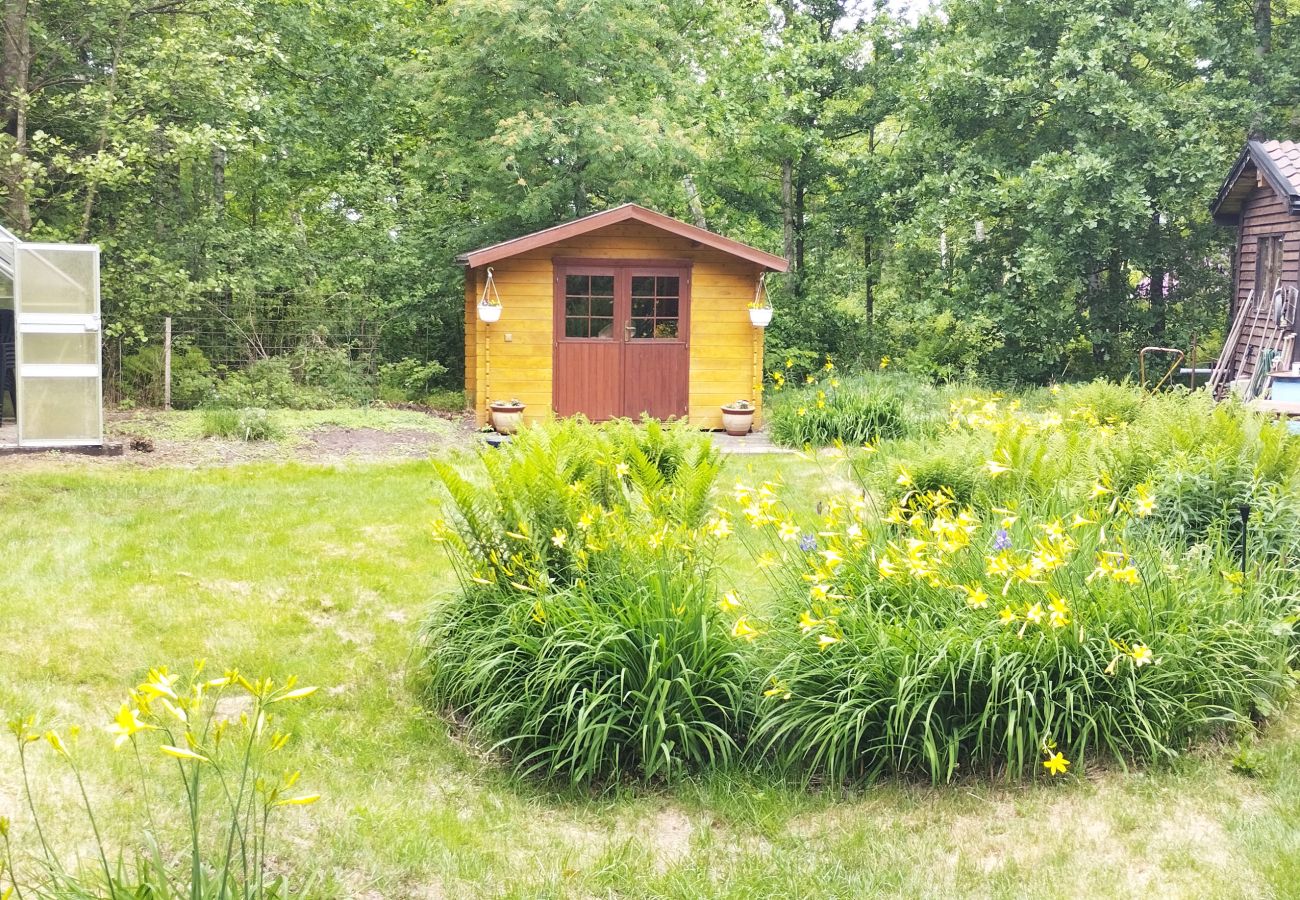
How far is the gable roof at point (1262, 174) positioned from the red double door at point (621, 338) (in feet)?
20.9

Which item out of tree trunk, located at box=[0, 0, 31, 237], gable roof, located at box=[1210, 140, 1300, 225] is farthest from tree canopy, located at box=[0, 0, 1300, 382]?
gable roof, located at box=[1210, 140, 1300, 225]

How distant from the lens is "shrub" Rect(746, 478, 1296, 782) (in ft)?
11.0

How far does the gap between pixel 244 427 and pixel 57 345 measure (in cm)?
163

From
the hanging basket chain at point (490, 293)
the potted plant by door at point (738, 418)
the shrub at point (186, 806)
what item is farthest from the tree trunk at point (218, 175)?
the shrub at point (186, 806)

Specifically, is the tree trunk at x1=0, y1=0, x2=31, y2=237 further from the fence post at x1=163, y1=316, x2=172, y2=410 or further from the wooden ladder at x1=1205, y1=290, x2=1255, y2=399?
the wooden ladder at x1=1205, y1=290, x2=1255, y2=399

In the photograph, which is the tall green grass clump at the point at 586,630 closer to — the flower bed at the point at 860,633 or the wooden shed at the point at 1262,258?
the flower bed at the point at 860,633

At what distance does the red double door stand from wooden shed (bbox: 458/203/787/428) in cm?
1

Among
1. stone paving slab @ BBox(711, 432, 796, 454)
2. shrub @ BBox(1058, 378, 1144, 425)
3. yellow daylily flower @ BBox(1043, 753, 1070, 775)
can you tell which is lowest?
yellow daylily flower @ BBox(1043, 753, 1070, 775)

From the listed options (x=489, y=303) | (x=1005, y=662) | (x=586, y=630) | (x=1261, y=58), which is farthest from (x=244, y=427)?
(x=1261, y=58)

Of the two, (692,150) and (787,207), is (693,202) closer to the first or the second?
(787,207)

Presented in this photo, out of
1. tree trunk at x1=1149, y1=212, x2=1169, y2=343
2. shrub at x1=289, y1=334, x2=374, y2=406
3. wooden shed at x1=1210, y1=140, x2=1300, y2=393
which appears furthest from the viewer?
tree trunk at x1=1149, y1=212, x2=1169, y2=343

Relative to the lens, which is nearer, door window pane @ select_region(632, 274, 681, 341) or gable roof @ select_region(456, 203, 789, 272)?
gable roof @ select_region(456, 203, 789, 272)

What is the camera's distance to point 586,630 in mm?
3750

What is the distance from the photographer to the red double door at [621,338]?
11.9m
